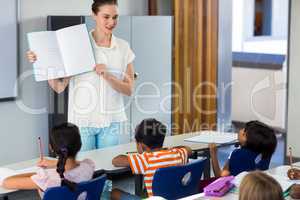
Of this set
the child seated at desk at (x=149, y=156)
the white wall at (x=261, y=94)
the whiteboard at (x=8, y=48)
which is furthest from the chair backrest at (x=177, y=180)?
the white wall at (x=261, y=94)

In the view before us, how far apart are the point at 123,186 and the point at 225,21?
7.81ft

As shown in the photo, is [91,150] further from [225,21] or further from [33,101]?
[225,21]

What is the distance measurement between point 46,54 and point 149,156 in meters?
1.16

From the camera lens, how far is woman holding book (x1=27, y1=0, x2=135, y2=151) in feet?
13.2

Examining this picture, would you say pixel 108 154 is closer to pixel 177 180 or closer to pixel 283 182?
pixel 177 180

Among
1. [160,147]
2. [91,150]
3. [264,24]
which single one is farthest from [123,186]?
[264,24]

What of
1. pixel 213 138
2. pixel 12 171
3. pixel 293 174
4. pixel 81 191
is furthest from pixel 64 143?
pixel 213 138

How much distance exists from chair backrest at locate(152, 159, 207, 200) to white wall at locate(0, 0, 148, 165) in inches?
99.6

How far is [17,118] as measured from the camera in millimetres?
5523

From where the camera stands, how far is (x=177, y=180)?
10.9 ft

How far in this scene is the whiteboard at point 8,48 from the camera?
5258 mm

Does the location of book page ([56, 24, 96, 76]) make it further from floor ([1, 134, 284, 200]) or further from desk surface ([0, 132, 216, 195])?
floor ([1, 134, 284, 200])

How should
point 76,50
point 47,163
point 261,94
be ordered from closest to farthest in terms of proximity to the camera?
point 47,163 → point 76,50 → point 261,94

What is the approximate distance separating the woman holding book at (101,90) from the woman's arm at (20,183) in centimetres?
97
